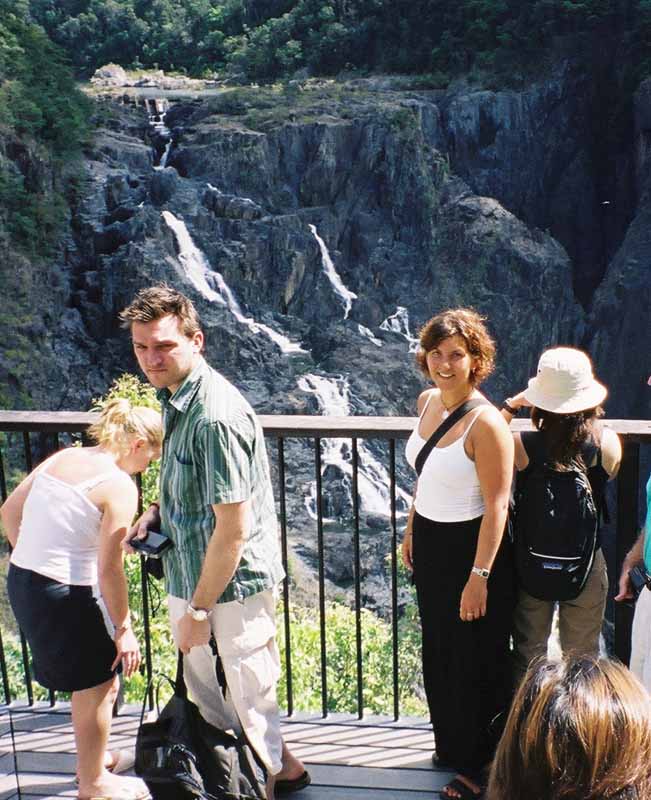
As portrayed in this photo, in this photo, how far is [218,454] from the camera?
239 cm

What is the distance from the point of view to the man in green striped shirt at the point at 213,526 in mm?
2414

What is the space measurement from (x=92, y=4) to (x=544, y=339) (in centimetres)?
2880

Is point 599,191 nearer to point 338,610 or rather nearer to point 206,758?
point 338,610

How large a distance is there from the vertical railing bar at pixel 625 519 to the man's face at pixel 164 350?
1.51m

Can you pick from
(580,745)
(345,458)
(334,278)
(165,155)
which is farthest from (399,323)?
(580,745)

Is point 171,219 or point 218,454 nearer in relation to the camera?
point 218,454

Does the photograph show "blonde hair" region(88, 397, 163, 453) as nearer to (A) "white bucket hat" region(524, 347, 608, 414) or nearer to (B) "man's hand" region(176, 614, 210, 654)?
(B) "man's hand" region(176, 614, 210, 654)

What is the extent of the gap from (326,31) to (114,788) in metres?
41.2

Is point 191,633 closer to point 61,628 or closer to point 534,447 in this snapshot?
point 61,628

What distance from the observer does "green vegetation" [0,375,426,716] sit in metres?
12.2

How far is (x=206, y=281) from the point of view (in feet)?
96.2

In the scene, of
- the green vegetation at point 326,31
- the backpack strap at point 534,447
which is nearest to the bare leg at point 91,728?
the backpack strap at point 534,447

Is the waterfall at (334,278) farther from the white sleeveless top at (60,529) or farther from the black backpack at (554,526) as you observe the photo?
the white sleeveless top at (60,529)

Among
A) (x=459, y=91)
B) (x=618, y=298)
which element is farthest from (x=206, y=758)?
(x=459, y=91)
